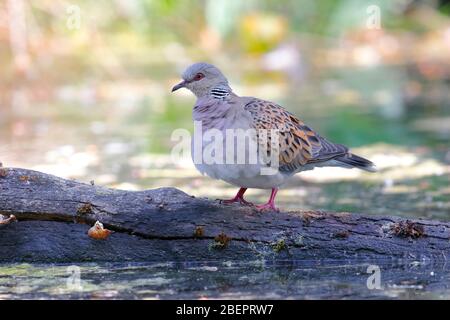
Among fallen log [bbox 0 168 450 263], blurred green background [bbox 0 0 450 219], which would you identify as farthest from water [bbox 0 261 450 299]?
blurred green background [bbox 0 0 450 219]

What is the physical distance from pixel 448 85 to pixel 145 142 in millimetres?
7062

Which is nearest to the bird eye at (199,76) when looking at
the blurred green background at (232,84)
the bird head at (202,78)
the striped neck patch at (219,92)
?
the bird head at (202,78)

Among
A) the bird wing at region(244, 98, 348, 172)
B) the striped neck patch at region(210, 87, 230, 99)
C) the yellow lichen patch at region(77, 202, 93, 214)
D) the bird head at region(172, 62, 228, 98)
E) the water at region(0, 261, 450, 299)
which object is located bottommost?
the water at region(0, 261, 450, 299)

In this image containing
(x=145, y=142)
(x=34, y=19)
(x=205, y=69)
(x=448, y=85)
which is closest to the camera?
(x=205, y=69)

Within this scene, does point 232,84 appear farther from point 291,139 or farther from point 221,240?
point 221,240

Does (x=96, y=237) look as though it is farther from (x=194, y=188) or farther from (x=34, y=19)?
(x=34, y=19)

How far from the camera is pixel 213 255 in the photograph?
224 inches

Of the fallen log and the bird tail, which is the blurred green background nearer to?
the bird tail

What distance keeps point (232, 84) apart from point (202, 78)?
920cm

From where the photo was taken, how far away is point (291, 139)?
617 cm

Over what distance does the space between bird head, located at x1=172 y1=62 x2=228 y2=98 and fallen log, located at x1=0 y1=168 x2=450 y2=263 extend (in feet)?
2.69

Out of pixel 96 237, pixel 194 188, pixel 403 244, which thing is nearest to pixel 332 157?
pixel 403 244

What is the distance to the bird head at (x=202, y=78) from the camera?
621cm

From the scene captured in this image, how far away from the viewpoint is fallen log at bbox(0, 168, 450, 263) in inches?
223
